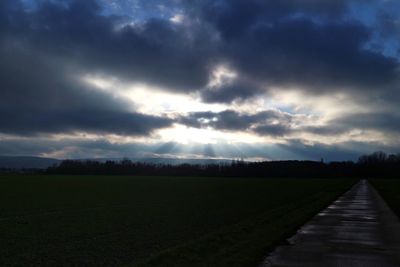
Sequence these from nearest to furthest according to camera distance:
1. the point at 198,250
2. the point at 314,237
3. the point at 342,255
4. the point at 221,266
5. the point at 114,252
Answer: the point at 221,266 → the point at 342,255 → the point at 198,250 → the point at 114,252 → the point at 314,237

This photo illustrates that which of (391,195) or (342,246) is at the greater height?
(391,195)

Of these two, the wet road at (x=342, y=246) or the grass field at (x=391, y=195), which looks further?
the grass field at (x=391, y=195)

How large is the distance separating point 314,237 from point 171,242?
5.06 m

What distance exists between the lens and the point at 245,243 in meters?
13.4

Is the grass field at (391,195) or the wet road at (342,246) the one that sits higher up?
the grass field at (391,195)

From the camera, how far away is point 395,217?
21688 mm

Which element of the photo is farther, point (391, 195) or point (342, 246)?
point (391, 195)

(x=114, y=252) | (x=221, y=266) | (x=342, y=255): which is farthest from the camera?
(x=114, y=252)

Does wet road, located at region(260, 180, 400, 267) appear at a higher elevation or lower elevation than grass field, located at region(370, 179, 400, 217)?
lower

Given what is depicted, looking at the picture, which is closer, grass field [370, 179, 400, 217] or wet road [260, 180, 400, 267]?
wet road [260, 180, 400, 267]

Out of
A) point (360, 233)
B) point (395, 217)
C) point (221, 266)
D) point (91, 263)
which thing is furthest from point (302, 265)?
point (395, 217)

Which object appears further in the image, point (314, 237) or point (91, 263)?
point (314, 237)

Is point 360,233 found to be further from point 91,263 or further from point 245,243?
point 91,263

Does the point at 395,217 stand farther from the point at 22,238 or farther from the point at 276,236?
the point at 22,238
